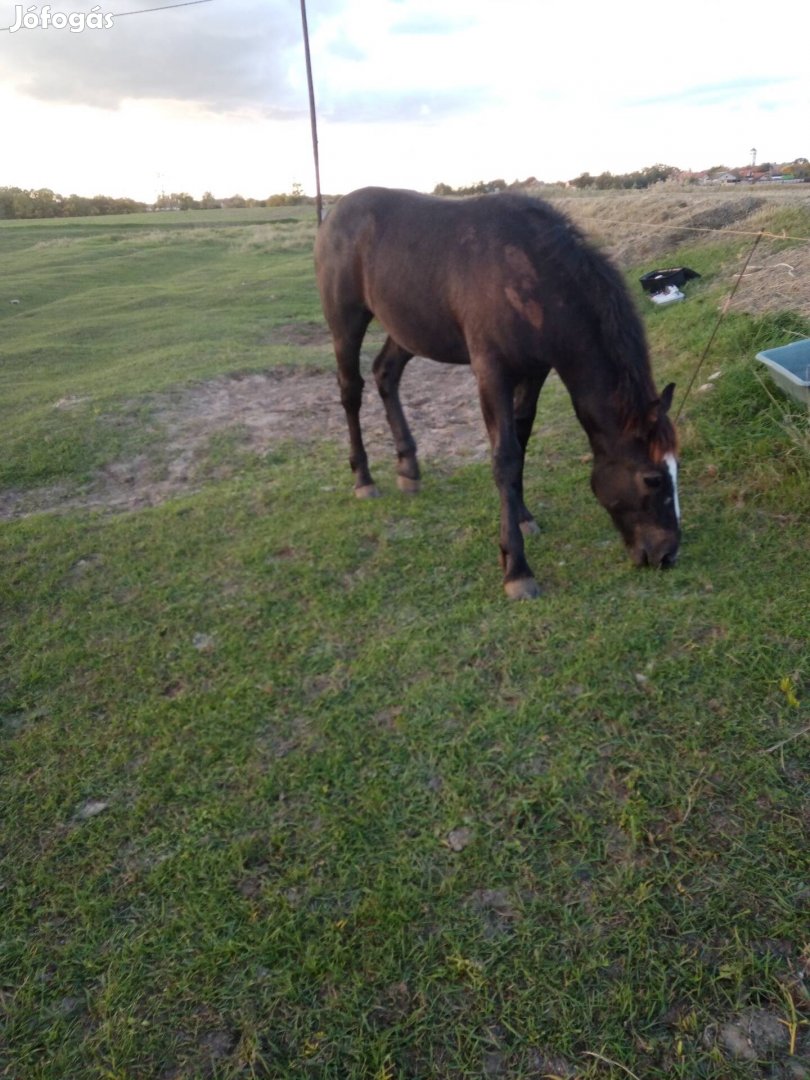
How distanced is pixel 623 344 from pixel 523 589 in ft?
Result: 4.26

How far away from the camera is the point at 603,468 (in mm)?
3729

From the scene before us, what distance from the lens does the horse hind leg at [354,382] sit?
517 centimetres

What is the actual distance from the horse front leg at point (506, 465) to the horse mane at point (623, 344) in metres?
0.57

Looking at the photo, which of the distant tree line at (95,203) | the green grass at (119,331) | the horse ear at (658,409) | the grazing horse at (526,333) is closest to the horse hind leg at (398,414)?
the grazing horse at (526,333)

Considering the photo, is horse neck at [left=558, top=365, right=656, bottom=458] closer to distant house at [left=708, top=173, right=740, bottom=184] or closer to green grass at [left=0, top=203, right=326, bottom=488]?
green grass at [left=0, top=203, right=326, bottom=488]

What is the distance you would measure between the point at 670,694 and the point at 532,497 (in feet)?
7.40

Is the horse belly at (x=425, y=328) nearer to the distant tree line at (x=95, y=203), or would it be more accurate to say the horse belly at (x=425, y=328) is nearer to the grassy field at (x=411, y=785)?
the grassy field at (x=411, y=785)

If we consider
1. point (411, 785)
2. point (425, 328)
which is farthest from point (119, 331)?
point (411, 785)

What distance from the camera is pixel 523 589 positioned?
12.3ft

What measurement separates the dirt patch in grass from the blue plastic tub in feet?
7.06

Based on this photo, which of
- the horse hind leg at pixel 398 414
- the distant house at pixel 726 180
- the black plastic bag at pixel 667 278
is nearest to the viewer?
the horse hind leg at pixel 398 414

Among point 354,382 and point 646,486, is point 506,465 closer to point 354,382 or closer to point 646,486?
point 646,486

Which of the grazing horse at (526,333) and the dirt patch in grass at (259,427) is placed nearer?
the grazing horse at (526,333)

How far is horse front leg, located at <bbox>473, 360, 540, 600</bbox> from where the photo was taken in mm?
3799
